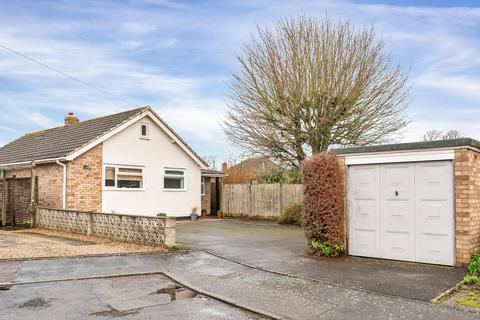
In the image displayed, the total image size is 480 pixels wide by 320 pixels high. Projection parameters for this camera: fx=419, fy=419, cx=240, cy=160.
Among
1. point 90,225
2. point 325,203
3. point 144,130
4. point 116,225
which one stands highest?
point 144,130

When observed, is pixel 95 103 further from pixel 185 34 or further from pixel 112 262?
pixel 112 262

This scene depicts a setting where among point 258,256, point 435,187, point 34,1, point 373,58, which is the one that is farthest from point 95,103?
point 435,187

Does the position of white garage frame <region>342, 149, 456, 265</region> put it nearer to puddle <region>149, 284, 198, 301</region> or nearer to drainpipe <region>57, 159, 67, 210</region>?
puddle <region>149, 284, 198, 301</region>

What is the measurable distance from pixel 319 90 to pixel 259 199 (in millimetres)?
6857

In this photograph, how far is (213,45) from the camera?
553 inches

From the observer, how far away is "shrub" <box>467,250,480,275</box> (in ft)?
26.1

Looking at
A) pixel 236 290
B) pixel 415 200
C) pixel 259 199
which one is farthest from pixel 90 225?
pixel 259 199

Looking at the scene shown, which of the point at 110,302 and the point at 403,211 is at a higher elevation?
the point at 403,211

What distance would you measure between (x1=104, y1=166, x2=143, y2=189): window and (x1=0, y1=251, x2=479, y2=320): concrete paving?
30.8ft

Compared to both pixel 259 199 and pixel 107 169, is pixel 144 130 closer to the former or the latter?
pixel 107 169

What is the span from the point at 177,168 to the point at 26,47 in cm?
888

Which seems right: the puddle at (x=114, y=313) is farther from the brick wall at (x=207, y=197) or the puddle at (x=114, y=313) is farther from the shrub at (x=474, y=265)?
the brick wall at (x=207, y=197)

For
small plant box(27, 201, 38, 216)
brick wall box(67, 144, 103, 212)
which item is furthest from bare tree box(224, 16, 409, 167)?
small plant box(27, 201, 38, 216)

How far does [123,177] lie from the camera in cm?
1945
